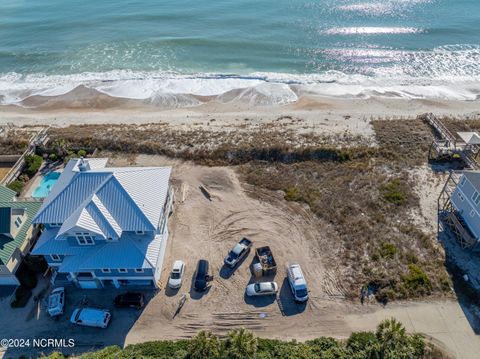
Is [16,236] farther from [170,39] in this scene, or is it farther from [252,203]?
[170,39]

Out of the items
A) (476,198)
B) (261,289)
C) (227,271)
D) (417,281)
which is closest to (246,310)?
(261,289)

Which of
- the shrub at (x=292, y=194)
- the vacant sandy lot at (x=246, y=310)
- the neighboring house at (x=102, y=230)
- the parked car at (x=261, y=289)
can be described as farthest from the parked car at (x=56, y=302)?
the shrub at (x=292, y=194)

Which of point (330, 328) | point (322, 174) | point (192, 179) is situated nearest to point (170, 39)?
point (192, 179)

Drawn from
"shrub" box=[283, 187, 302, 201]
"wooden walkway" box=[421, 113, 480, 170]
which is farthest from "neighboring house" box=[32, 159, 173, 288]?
"wooden walkway" box=[421, 113, 480, 170]

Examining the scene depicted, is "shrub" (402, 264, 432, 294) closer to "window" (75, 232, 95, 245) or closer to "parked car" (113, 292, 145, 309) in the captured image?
"parked car" (113, 292, 145, 309)

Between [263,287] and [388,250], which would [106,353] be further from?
[388,250]

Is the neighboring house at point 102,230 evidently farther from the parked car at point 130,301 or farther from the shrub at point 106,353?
the shrub at point 106,353
